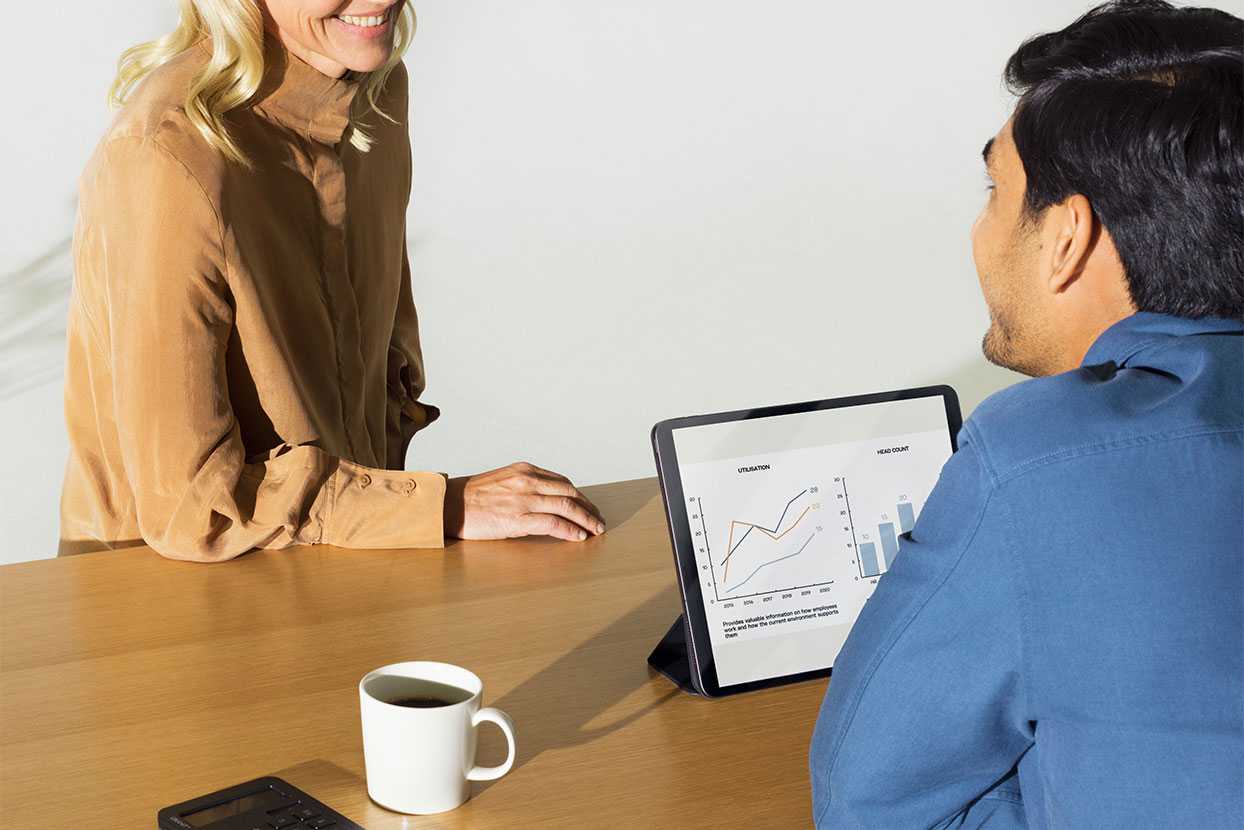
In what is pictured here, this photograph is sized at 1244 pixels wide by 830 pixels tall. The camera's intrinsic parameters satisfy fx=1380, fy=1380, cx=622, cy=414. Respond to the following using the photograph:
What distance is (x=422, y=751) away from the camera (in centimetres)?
106

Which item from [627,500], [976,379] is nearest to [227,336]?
[627,500]

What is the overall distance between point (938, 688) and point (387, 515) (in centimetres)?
84

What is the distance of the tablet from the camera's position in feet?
4.24

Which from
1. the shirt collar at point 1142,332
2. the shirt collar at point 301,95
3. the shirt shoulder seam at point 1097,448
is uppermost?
the shirt collar at point 301,95

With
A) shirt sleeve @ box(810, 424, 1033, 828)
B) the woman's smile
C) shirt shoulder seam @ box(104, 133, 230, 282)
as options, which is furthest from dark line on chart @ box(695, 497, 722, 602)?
the woman's smile

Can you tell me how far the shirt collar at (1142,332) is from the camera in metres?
1.01

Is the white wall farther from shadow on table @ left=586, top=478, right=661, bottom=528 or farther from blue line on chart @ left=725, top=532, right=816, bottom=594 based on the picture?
blue line on chart @ left=725, top=532, right=816, bottom=594

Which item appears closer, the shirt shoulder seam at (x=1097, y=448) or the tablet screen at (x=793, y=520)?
the shirt shoulder seam at (x=1097, y=448)

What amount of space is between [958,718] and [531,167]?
4.82 m

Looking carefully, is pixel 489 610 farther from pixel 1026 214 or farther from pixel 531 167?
pixel 531 167

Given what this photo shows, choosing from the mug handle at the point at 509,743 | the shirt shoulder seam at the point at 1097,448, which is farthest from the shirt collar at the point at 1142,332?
the mug handle at the point at 509,743

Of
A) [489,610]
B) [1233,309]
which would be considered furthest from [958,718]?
[489,610]

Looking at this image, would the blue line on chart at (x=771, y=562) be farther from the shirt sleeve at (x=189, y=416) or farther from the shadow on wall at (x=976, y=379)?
the shadow on wall at (x=976, y=379)

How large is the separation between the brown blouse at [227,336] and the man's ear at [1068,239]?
2.63 feet
